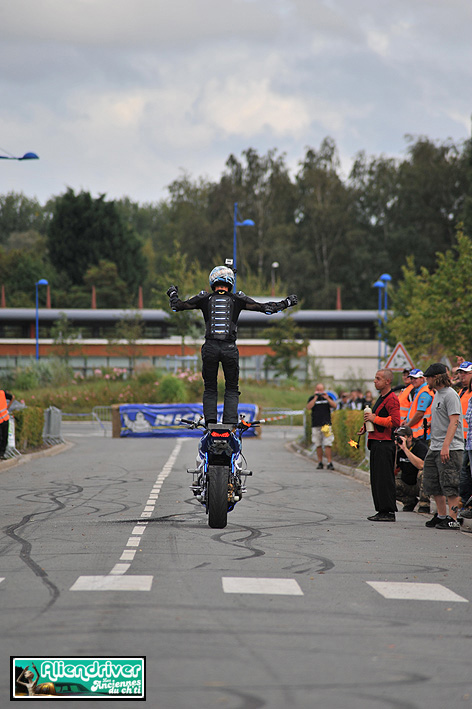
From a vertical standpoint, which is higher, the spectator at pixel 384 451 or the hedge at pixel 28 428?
the spectator at pixel 384 451

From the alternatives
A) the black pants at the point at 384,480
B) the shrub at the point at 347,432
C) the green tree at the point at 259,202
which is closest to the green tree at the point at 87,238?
the green tree at the point at 259,202

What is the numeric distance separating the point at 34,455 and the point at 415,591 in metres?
19.6

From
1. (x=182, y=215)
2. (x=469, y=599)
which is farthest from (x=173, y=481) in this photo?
(x=182, y=215)

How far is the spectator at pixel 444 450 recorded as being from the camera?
12070 mm

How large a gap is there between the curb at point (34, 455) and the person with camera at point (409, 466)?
1008 centimetres

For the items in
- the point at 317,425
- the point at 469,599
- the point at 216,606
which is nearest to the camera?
the point at 216,606

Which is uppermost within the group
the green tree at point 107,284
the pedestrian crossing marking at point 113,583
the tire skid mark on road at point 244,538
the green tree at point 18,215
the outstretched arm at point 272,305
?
the green tree at point 18,215

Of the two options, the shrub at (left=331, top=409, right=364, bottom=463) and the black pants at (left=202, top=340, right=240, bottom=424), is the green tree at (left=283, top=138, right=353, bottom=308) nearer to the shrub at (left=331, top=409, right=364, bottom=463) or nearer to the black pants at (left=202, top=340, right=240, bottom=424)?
the shrub at (left=331, top=409, right=364, bottom=463)

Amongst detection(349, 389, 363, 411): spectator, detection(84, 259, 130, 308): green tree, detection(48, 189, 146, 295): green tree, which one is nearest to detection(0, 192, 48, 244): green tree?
detection(48, 189, 146, 295): green tree

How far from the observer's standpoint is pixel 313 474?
21.3 metres

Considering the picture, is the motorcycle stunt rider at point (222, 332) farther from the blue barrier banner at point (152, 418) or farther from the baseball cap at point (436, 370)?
the blue barrier banner at point (152, 418)

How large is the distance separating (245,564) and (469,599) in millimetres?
2030

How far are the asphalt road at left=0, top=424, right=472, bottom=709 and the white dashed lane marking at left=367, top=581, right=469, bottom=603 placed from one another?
0.06 feet

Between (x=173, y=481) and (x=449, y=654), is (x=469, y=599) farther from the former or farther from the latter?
(x=173, y=481)
